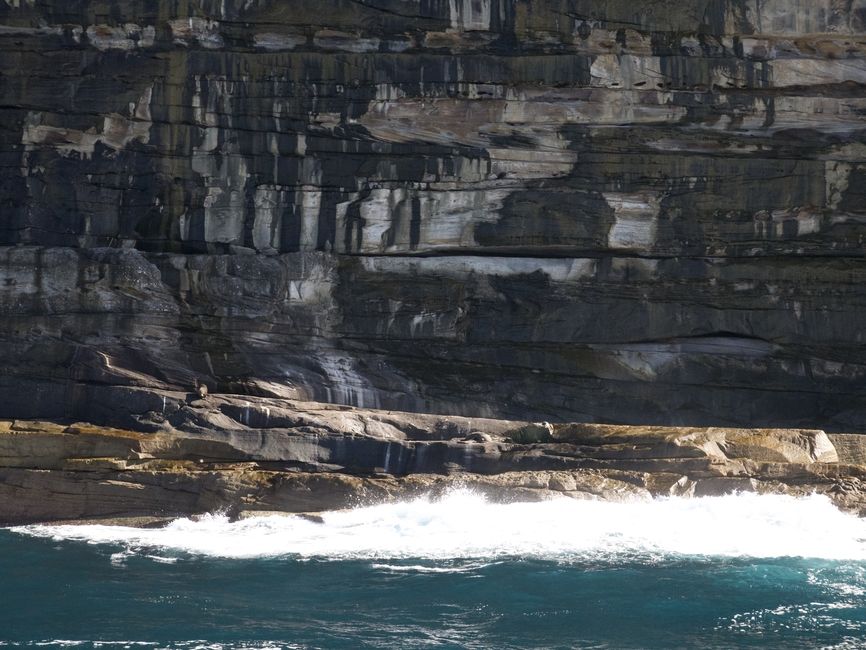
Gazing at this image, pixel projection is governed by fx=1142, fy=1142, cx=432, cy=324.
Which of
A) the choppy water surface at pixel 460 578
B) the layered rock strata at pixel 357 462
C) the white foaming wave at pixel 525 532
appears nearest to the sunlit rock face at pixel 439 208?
the layered rock strata at pixel 357 462

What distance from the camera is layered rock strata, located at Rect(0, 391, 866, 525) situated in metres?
24.3

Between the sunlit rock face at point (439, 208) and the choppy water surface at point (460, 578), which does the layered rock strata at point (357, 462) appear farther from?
the sunlit rock face at point (439, 208)

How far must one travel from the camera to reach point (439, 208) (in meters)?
29.8

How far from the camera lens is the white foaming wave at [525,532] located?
22219mm

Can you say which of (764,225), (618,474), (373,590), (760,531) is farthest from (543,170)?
(373,590)

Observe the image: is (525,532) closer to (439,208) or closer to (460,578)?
(460,578)

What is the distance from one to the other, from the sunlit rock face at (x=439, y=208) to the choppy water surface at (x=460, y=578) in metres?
5.96

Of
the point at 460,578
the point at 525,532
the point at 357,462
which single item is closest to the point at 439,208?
the point at 357,462

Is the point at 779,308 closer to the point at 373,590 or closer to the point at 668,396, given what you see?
A: the point at 668,396

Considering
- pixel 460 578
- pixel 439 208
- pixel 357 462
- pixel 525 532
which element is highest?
pixel 439 208

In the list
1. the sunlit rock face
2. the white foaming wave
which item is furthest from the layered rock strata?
the sunlit rock face

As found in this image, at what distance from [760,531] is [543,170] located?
1117 cm

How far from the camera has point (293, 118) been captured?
A: 2986cm

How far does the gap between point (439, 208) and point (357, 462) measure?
752 cm
